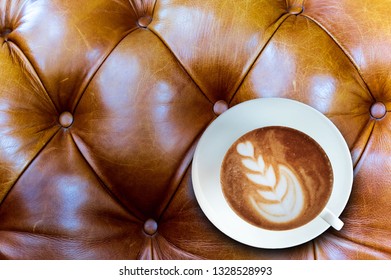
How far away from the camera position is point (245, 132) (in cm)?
55

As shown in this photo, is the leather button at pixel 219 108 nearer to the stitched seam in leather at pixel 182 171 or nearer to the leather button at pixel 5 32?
the stitched seam in leather at pixel 182 171

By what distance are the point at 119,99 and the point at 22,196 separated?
0.48 ft

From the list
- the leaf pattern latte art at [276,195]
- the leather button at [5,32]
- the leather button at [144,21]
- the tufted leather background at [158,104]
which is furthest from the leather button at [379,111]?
the leather button at [5,32]

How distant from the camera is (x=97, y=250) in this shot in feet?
1.84

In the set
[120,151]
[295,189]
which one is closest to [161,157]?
[120,151]

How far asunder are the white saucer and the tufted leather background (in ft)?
0.08

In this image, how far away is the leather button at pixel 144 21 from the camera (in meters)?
0.60

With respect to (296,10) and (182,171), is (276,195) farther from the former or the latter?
(296,10)

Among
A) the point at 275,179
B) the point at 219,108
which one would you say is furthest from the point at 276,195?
the point at 219,108

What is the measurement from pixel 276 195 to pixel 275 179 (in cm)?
2
